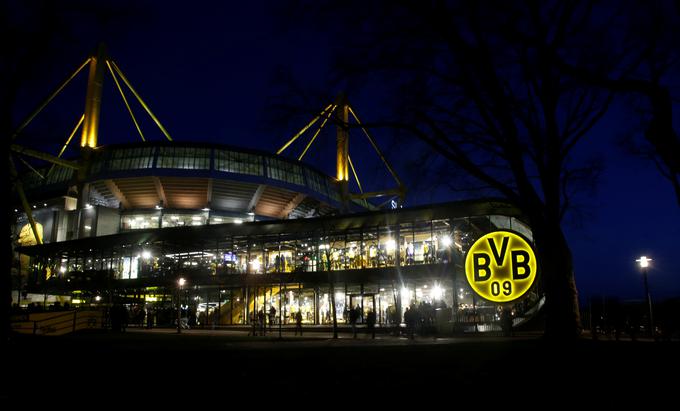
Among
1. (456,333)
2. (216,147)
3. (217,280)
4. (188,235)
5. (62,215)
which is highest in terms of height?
(216,147)

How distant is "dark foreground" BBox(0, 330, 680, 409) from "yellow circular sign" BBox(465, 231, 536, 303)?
46.2 inches

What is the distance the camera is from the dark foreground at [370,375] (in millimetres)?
6637

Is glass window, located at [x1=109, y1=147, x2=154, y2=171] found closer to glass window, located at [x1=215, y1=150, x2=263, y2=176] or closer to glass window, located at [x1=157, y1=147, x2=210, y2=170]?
glass window, located at [x1=157, y1=147, x2=210, y2=170]

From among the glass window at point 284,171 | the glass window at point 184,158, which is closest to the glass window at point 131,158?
the glass window at point 184,158

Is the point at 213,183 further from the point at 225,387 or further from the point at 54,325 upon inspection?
the point at 225,387

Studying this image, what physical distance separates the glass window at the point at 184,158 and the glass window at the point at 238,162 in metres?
1.34

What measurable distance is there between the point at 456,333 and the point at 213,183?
42.0 m

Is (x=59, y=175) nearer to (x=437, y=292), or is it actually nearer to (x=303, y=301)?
(x=303, y=301)

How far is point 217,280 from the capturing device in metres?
35.4

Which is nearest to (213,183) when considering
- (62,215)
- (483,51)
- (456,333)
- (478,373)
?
(62,215)

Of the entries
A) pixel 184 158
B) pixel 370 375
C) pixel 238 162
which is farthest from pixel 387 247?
pixel 184 158

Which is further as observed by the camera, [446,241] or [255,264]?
[255,264]

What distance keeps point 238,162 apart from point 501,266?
52.5 meters

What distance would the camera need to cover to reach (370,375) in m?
7.91
